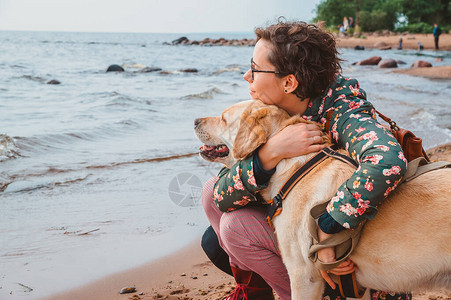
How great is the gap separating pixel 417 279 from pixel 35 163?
6100mm

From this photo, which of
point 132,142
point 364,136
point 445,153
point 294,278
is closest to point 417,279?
point 294,278

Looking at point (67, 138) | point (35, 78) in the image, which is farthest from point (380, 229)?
point (35, 78)

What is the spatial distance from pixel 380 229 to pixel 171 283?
70.1 inches

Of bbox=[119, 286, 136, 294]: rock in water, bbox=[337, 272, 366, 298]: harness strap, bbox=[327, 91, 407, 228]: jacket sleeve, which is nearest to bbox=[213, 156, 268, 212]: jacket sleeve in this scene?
bbox=[327, 91, 407, 228]: jacket sleeve

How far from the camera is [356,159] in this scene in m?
2.27

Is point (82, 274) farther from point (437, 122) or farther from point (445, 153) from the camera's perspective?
point (437, 122)

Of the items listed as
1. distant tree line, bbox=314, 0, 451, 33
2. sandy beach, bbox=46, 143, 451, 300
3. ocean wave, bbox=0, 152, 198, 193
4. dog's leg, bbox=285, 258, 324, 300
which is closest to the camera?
dog's leg, bbox=285, 258, 324, 300

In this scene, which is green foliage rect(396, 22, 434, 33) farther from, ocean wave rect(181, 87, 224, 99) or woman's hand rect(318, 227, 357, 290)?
woman's hand rect(318, 227, 357, 290)

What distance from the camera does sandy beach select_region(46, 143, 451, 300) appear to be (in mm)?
3203

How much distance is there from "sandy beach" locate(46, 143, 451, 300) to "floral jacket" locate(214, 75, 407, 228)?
0.93m

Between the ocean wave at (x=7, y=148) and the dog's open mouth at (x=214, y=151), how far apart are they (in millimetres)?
5180

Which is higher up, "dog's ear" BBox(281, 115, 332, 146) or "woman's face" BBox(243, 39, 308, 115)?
"woman's face" BBox(243, 39, 308, 115)

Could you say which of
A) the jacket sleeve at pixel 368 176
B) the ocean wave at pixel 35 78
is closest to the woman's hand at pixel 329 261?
the jacket sleeve at pixel 368 176

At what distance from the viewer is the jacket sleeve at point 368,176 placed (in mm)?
2045
